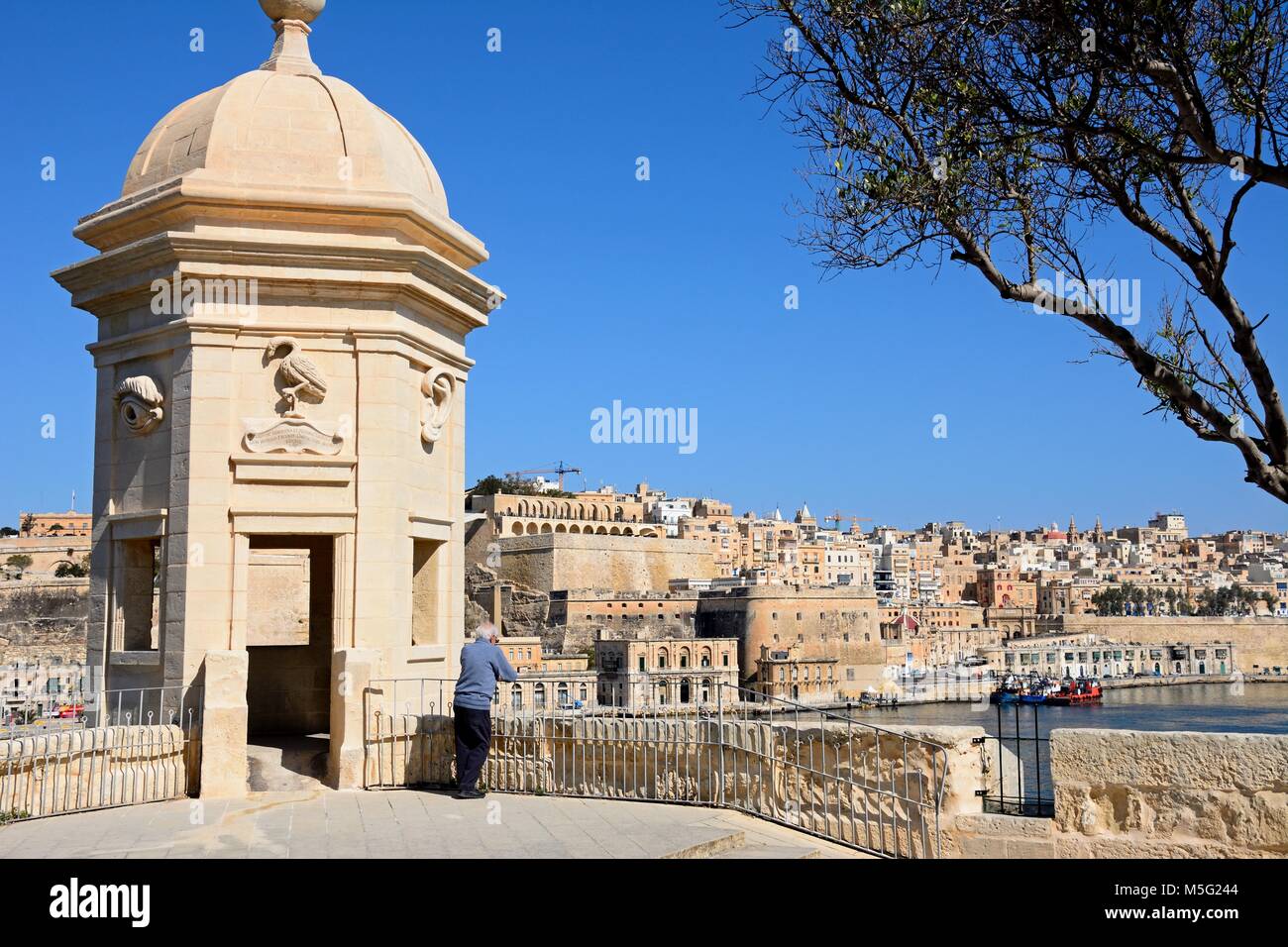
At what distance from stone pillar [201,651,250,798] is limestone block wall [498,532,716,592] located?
77.8 metres

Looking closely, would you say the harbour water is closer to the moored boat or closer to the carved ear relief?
the moored boat

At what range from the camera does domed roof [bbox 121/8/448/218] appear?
335 inches

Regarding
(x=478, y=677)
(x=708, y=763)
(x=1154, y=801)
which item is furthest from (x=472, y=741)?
(x=1154, y=801)

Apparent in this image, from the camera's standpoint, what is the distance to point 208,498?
8.04 meters

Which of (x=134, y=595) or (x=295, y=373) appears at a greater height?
(x=295, y=373)

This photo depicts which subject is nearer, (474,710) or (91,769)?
(91,769)

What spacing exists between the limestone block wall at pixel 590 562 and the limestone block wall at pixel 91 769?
77.9 metres

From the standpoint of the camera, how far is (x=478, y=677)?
7613 mm

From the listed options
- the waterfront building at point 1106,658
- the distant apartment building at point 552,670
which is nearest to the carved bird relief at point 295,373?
the distant apartment building at point 552,670

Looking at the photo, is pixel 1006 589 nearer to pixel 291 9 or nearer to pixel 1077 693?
pixel 1077 693

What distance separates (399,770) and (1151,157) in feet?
20.6

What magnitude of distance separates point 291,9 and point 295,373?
3.51m

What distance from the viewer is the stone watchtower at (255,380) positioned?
805 centimetres
